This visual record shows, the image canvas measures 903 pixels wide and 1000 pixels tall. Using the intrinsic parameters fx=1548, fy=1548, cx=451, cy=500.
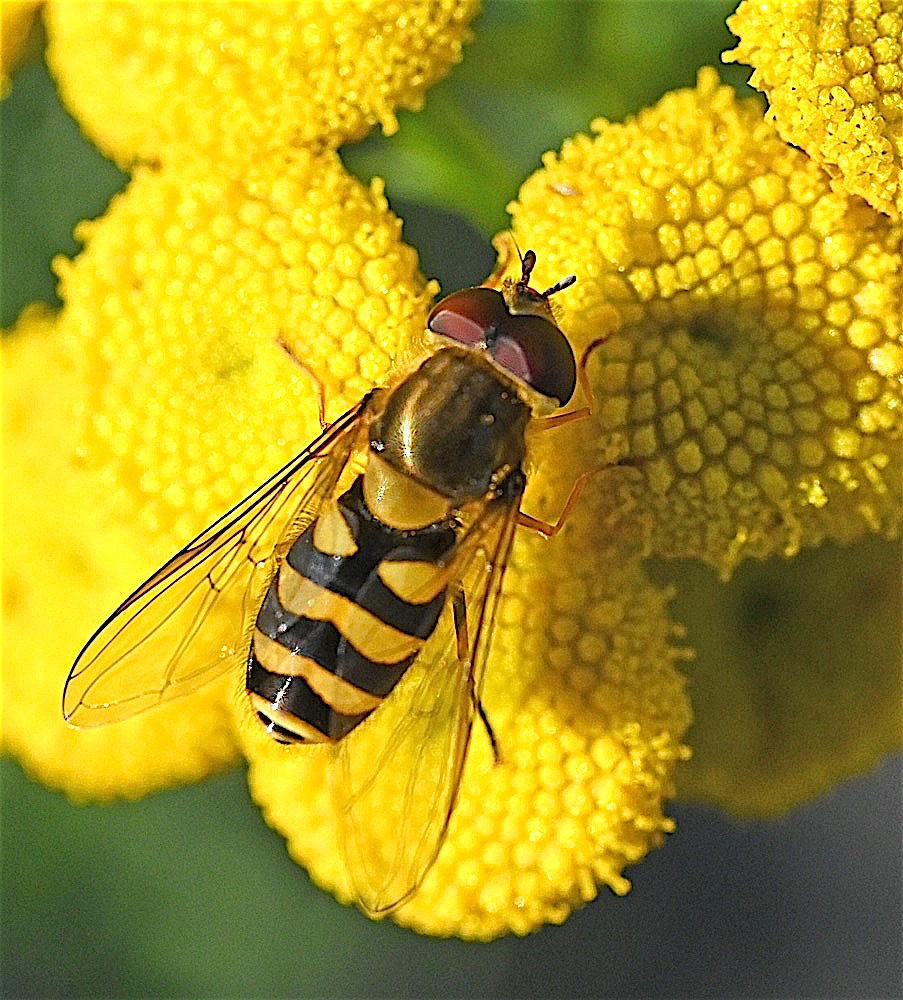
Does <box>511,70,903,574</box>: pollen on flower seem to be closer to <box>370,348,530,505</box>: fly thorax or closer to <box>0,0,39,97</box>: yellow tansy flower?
<box>370,348,530,505</box>: fly thorax

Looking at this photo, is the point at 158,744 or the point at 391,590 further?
the point at 158,744

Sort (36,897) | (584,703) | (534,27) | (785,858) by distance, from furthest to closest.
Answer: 1. (785,858)
2. (36,897)
3. (534,27)
4. (584,703)

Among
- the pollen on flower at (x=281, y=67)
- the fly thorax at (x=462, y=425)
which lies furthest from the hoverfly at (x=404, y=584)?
the pollen on flower at (x=281, y=67)

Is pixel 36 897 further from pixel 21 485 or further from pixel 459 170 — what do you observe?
pixel 459 170

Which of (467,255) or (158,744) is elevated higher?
(467,255)

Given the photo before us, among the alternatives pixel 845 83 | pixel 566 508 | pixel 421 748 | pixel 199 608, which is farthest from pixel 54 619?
pixel 845 83

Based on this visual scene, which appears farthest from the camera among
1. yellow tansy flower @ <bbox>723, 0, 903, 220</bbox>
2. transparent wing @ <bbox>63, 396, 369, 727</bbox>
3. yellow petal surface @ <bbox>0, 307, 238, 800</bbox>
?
yellow petal surface @ <bbox>0, 307, 238, 800</bbox>

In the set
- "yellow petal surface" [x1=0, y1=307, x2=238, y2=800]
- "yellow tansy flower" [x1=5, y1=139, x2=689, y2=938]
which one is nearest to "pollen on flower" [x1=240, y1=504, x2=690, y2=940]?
"yellow tansy flower" [x1=5, y1=139, x2=689, y2=938]

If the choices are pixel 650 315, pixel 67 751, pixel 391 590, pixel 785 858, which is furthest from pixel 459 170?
pixel 785 858
